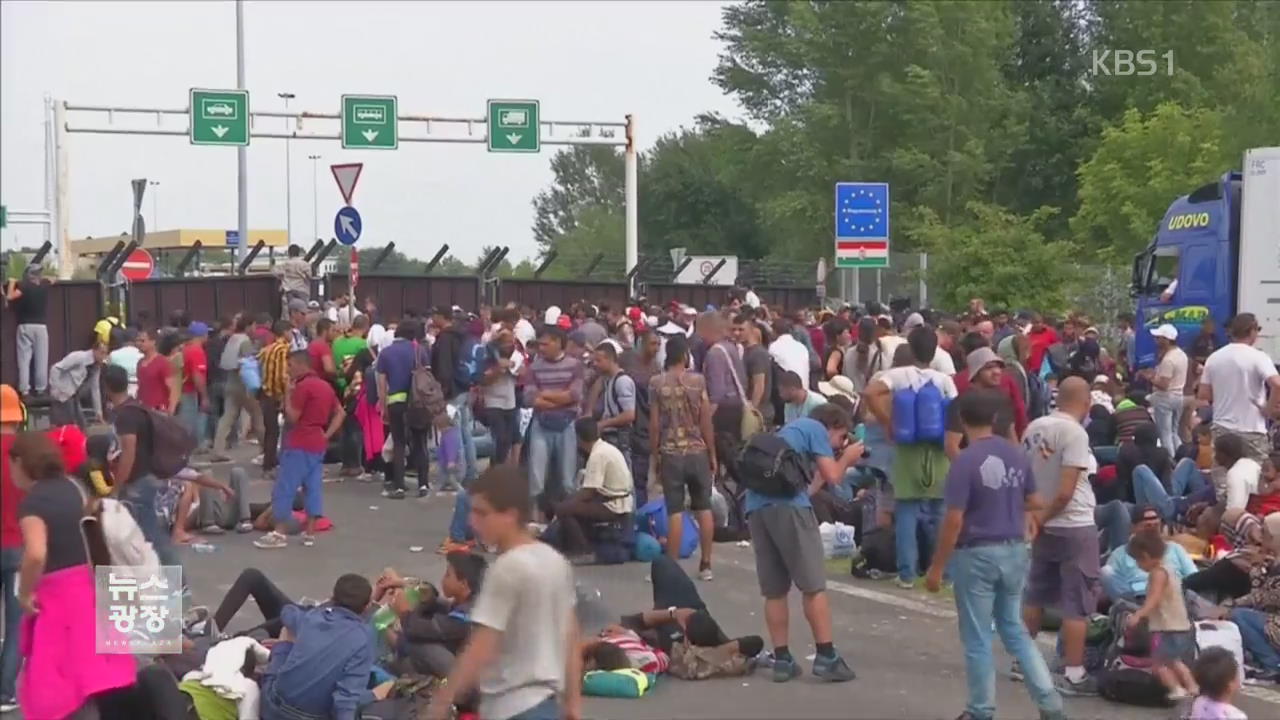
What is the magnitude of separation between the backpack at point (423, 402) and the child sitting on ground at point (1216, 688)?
9.39 meters

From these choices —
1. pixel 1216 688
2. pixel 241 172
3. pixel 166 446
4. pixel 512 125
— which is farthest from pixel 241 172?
pixel 1216 688

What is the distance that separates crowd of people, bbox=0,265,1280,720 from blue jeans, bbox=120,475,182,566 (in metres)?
0.03

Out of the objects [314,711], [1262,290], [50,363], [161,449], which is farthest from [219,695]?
[1262,290]

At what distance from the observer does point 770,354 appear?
1609cm

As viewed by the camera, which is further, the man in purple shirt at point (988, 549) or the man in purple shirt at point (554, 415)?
the man in purple shirt at point (554, 415)

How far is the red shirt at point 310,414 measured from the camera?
13.4 meters

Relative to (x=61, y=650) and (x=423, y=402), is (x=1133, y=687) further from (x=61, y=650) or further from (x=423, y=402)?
(x=423, y=402)

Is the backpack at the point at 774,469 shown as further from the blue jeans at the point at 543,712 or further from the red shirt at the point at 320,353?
the red shirt at the point at 320,353

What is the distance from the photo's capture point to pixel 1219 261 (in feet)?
71.5

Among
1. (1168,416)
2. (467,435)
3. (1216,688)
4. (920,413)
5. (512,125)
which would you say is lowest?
(1216,688)

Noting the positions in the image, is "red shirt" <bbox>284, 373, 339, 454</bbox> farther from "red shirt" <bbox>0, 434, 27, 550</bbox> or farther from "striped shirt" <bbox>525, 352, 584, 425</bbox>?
"red shirt" <bbox>0, 434, 27, 550</bbox>

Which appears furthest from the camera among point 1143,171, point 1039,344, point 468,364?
point 1143,171

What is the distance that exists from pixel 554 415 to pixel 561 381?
0.99 ft

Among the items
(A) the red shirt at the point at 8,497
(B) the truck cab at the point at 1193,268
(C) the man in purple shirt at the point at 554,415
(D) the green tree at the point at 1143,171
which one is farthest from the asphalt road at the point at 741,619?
(D) the green tree at the point at 1143,171
